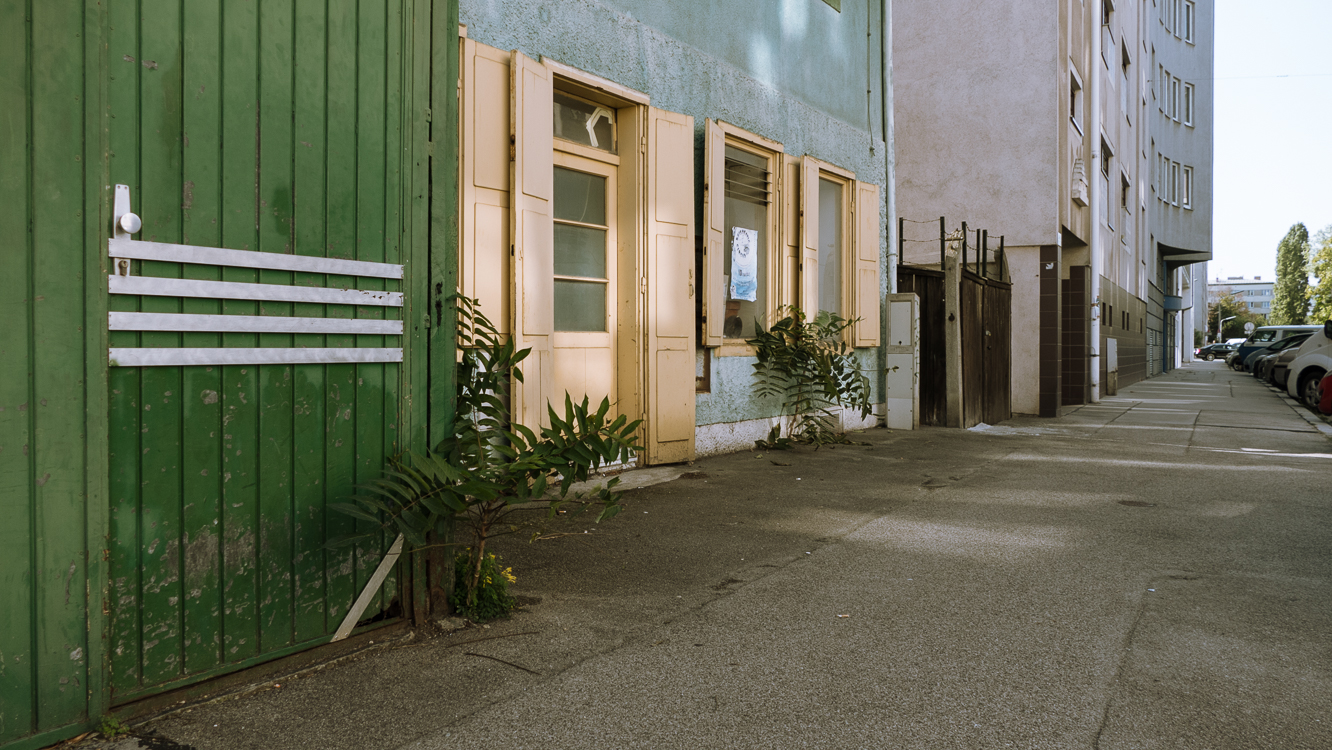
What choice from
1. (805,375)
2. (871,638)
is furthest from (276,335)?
(805,375)

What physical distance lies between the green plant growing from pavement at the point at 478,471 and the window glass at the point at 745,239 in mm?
4671

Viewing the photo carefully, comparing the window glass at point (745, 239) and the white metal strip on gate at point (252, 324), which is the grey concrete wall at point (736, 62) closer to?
the window glass at point (745, 239)

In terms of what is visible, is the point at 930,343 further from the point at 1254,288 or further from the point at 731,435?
the point at 1254,288

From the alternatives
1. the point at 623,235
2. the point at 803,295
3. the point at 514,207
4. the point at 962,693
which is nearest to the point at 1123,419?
the point at 803,295

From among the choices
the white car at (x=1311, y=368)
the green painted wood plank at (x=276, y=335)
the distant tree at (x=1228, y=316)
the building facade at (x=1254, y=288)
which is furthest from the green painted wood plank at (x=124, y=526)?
the building facade at (x=1254, y=288)

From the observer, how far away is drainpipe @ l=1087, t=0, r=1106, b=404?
16.4 metres

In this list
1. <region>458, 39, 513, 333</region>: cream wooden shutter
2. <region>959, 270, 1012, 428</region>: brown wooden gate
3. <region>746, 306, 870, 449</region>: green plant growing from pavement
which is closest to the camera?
<region>458, 39, 513, 333</region>: cream wooden shutter

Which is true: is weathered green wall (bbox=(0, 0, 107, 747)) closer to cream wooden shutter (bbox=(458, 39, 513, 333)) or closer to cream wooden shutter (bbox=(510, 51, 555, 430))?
cream wooden shutter (bbox=(458, 39, 513, 333))

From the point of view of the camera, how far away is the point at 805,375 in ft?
28.3

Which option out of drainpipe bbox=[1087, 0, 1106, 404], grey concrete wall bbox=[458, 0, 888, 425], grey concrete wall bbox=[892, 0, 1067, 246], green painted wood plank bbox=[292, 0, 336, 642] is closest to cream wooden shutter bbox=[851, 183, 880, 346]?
grey concrete wall bbox=[458, 0, 888, 425]

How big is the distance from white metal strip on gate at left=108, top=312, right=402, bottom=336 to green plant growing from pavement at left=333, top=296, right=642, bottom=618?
0.44 m

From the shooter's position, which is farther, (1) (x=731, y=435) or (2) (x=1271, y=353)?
(2) (x=1271, y=353)

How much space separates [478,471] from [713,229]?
15.7ft

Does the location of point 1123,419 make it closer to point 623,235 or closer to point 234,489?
point 623,235
